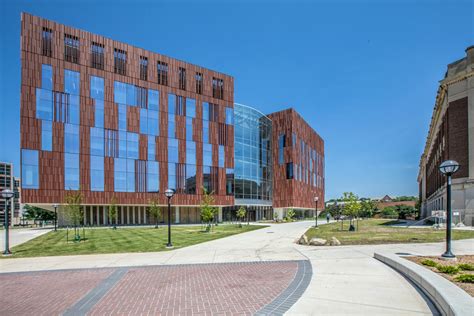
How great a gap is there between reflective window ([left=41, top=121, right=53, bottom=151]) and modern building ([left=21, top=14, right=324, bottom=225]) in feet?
0.36

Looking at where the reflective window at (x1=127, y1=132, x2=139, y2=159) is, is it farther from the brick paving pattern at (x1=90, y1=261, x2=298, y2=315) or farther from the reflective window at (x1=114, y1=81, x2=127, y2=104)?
the brick paving pattern at (x1=90, y1=261, x2=298, y2=315)

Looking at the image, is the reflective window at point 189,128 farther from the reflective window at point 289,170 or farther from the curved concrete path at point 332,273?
the curved concrete path at point 332,273

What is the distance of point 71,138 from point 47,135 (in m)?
2.77

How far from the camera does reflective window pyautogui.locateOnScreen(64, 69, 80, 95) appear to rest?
1624 inches

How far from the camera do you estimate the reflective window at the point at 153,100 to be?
47281 millimetres

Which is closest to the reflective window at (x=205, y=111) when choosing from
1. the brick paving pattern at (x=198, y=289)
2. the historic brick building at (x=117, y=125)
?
the historic brick building at (x=117, y=125)

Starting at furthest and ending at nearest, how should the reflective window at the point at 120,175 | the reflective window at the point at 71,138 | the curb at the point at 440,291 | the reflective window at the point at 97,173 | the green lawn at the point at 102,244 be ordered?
the reflective window at the point at 120,175 → the reflective window at the point at 97,173 → the reflective window at the point at 71,138 → the green lawn at the point at 102,244 → the curb at the point at 440,291

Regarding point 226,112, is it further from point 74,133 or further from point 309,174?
point 309,174

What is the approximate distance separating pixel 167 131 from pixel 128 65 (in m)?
11.3

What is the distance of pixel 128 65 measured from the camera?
45.9m

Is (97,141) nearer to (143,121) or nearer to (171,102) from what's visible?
(143,121)

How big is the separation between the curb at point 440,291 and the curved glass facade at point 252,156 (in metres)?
47.5

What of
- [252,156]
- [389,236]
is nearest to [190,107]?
[252,156]

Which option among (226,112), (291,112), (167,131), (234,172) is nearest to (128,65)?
(167,131)
